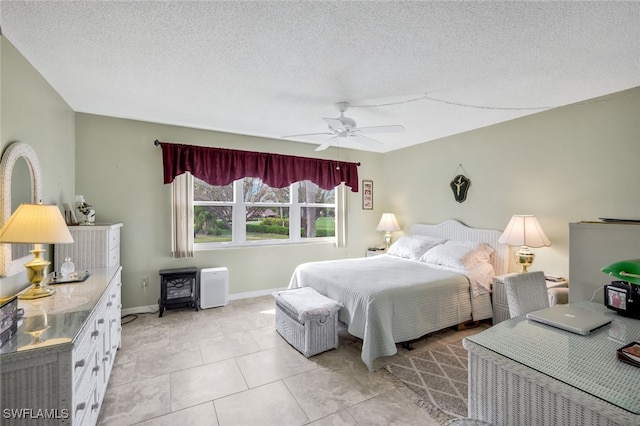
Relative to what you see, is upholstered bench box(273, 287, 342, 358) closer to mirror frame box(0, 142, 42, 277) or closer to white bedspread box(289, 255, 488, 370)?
white bedspread box(289, 255, 488, 370)

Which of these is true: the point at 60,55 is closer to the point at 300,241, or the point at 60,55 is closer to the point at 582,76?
the point at 300,241

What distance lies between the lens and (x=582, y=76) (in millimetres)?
2455

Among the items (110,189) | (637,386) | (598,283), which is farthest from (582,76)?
(110,189)

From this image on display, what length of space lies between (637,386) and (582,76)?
2545 mm

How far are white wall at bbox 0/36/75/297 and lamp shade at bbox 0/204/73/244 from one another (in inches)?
16.7

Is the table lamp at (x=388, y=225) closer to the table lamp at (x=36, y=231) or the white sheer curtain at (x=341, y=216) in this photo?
the white sheer curtain at (x=341, y=216)

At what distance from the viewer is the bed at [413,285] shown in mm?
2633

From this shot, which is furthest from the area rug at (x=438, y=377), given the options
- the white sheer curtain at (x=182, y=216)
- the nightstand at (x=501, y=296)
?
the white sheer curtain at (x=182, y=216)

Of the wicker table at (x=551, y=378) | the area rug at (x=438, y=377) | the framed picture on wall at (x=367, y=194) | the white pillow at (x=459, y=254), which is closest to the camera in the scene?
the wicker table at (x=551, y=378)

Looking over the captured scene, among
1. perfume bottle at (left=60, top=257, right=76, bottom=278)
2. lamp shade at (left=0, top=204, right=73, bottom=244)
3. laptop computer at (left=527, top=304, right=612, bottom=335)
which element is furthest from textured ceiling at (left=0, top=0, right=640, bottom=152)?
laptop computer at (left=527, top=304, right=612, bottom=335)

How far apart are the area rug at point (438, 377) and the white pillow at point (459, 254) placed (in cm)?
95

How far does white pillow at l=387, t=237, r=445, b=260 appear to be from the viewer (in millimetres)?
4230

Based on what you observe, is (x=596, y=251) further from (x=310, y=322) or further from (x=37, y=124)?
(x=37, y=124)

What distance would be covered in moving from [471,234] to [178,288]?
4.10 metres
